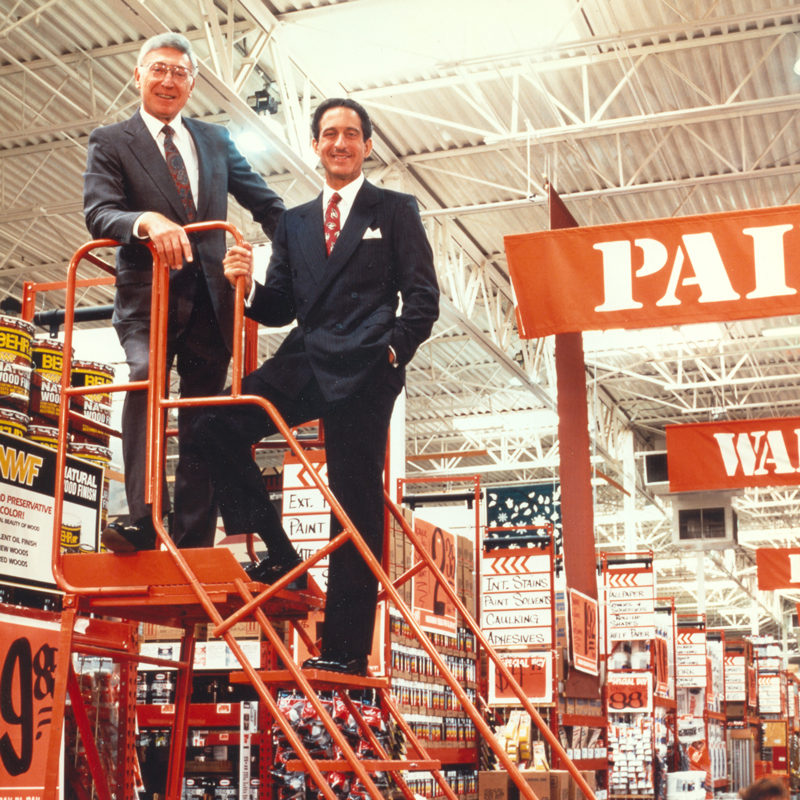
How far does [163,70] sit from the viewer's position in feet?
11.8

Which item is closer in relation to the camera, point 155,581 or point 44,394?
point 155,581

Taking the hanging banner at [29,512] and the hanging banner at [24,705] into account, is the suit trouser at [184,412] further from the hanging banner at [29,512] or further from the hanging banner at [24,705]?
the hanging banner at [24,705]

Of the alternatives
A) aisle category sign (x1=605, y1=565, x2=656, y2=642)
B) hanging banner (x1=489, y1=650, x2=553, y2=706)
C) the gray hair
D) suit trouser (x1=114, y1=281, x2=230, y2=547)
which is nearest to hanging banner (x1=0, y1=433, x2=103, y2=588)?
suit trouser (x1=114, y1=281, x2=230, y2=547)

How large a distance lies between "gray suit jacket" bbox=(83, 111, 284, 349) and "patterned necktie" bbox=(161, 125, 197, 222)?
0.08 feet

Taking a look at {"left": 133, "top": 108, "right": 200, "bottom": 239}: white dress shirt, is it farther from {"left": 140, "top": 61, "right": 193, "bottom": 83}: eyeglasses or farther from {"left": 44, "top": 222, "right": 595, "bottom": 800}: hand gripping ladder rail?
{"left": 44, "top": 222, "right": 595, "bottom": 800}: hand gripping ladder rail

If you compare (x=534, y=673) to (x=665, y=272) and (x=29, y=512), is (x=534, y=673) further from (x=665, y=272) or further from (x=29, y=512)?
(x=29, y=512)

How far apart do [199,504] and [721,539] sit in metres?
18.8

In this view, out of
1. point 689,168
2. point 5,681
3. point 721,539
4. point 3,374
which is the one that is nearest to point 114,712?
point 5,681

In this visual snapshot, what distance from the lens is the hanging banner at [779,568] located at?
13297 millimetres

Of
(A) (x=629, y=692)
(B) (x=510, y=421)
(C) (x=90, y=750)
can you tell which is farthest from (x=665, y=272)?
(B) (x=510, y=421)

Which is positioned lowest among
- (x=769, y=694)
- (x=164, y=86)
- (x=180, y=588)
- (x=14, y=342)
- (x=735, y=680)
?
(x=769, y=694)

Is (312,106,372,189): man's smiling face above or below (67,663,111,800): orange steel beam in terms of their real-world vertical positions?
above

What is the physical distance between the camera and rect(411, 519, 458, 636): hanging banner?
7.32 meters

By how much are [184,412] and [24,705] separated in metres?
1.11
